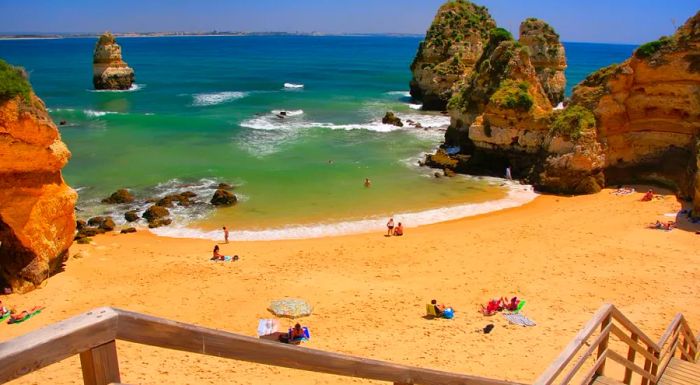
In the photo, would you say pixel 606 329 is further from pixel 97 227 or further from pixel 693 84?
pixel 693 84

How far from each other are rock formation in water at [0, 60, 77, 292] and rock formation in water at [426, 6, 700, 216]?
22.4m

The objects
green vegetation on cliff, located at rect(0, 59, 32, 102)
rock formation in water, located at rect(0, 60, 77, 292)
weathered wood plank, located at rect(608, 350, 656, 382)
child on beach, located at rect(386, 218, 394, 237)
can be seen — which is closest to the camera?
weathered wood plank, located at rect(608, 350, 656, 382)

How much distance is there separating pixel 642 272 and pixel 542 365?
7228 mm

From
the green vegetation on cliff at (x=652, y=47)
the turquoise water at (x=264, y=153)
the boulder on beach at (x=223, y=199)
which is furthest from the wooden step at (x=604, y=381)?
the green vegetation on cliff at (x=652, y=47)

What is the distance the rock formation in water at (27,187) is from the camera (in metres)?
15.1

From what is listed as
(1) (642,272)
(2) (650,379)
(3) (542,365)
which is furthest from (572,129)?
(2) (650,379)

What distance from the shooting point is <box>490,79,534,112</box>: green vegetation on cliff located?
28837 mm

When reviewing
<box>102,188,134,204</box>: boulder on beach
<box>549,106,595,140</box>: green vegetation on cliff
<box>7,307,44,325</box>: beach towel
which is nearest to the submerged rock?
<box>549,106,595,140</box>: green vegetation on cliff

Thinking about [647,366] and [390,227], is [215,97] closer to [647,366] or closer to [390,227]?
[390,227]

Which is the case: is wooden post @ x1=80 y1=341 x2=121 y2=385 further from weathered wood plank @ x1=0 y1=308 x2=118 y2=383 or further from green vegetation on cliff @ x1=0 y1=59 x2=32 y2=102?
green vegetation on cliff @ x1=0 y1=59 x2=32 y2=102

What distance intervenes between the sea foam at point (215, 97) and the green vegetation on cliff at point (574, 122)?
40.3 m

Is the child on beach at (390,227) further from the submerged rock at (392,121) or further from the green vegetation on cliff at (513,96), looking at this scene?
the submerged rock at (392,121)

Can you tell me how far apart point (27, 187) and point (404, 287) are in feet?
39.9

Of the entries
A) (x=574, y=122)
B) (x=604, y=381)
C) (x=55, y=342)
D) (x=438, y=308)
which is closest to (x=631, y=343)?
(x=604, y=381)
